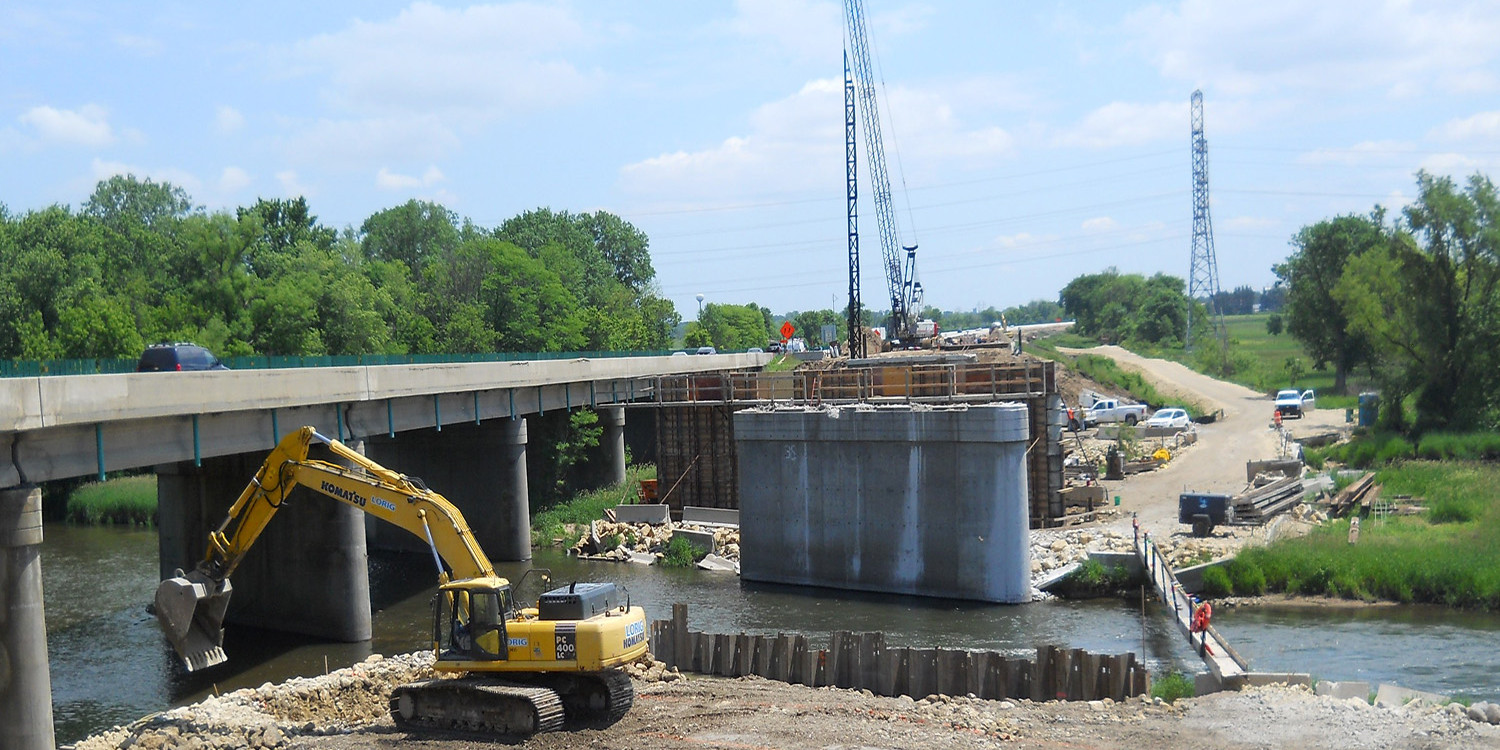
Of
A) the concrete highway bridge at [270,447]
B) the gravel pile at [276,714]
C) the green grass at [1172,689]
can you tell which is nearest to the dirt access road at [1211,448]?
the green grass at [1172,689]

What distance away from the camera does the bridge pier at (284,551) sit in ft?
99.7

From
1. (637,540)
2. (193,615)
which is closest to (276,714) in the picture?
(193,615)

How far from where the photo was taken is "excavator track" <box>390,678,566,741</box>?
57.8ft

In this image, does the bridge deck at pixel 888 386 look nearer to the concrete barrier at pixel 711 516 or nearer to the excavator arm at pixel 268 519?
the concrete barrier at pixel 711 516

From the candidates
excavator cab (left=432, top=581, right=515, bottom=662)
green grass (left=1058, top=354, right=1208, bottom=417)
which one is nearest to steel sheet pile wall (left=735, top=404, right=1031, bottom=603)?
excavator cab (left=432, top=581, right=515, bottom=662)

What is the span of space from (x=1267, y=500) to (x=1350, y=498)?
398cm

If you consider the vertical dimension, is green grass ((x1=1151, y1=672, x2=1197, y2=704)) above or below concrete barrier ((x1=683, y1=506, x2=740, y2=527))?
below

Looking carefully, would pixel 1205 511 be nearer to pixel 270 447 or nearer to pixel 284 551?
pixel 270 447

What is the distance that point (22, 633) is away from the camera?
19.2 meters

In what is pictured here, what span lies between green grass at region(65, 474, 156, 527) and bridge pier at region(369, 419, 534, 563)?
1579 centimetres

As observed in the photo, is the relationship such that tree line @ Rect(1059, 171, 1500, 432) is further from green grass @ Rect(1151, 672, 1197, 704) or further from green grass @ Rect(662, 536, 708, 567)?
green grass @ Rect(1151, 672, 1197, 704)

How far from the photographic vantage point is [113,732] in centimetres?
2077

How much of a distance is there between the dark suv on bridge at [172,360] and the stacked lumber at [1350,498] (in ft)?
112

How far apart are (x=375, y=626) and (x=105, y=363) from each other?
34.1 feet
